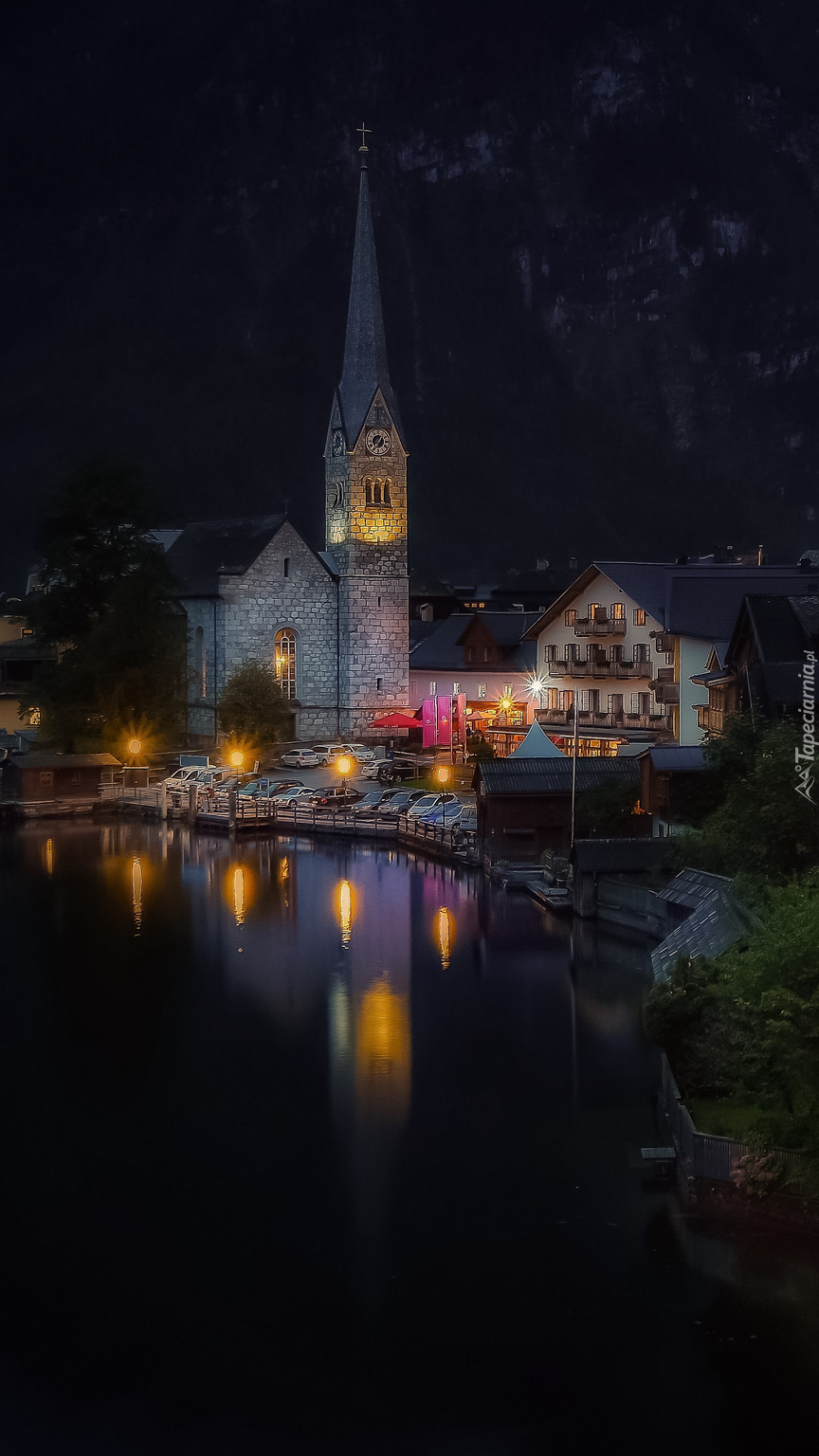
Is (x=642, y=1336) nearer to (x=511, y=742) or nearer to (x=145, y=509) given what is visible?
(x=511, y=742)

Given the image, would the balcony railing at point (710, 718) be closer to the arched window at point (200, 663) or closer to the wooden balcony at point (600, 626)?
the wooden balcony at point (600, 626)

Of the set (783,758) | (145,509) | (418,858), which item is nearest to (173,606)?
(145,509)

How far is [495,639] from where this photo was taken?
6531cm

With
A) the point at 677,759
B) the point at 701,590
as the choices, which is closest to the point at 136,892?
the point at 677,759

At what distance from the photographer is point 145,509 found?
62.9 metres

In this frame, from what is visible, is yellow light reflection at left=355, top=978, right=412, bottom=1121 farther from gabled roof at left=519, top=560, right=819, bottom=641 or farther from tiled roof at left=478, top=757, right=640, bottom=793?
gabled roof at left=519, top=560, right=819, bottom=641

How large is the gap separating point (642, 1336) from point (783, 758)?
12964 mm

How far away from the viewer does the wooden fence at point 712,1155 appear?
1742 centimetres

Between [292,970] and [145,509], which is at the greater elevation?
[145,509]

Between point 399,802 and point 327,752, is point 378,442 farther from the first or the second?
point 399,802

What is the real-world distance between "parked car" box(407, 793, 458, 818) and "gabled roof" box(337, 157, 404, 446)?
2417 centimetres

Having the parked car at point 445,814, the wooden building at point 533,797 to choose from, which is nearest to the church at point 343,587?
the parked car at point 445,814

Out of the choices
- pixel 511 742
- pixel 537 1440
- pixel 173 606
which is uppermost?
pixel 173 606

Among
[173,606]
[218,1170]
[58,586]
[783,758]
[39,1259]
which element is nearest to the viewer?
[39,1259]
